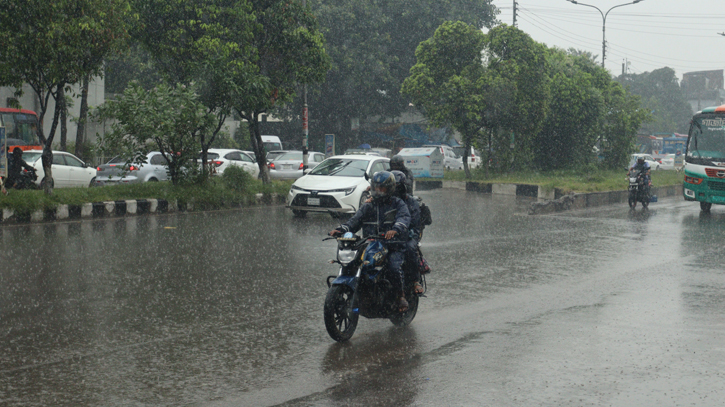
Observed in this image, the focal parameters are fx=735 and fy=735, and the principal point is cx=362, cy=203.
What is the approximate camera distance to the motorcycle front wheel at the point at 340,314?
6035mm

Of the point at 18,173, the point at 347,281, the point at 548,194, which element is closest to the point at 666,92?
the point at 548,194

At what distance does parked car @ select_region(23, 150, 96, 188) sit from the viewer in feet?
69.2

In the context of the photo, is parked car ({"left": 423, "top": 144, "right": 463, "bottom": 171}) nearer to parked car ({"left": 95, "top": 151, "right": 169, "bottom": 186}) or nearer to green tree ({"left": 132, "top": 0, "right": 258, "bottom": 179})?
parked car ({"left": 95, "top": 151, "right": 169, "bottom": 186})

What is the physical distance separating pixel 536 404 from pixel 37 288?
5852 millimetres

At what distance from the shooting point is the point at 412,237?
22.6 ft

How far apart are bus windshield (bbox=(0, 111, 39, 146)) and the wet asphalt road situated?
16.3 m

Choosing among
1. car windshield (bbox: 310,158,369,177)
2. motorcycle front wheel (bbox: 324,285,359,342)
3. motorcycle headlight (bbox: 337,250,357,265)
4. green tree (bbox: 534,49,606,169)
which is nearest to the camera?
motorcycle front wheel (bbox: 324,285,359,342)

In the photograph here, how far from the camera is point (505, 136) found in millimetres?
31453

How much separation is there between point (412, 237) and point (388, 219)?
1.19ft

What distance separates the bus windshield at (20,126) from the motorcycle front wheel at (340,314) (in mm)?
23952

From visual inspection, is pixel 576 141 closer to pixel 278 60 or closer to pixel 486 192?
pixel 486 192

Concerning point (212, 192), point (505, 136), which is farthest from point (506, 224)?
point (505, 136)

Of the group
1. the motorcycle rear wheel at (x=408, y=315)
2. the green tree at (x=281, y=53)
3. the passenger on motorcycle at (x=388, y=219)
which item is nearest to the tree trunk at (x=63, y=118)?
the green tree at (x=281, y=53)

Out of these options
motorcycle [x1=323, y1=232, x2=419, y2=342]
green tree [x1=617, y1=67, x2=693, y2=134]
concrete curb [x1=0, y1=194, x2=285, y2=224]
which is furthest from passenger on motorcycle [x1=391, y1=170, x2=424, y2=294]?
green tree [x1=617, y1=67, x2=693, y2=134]
